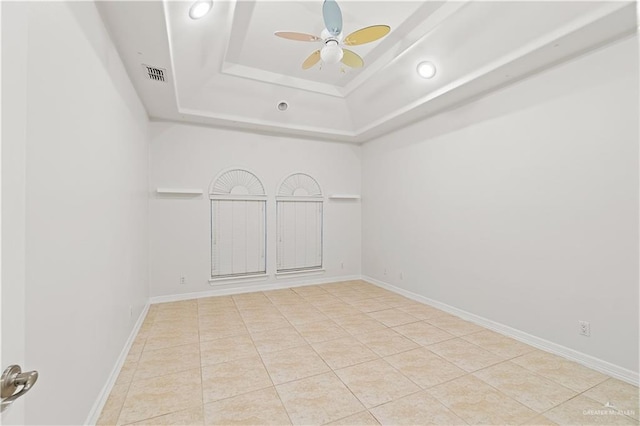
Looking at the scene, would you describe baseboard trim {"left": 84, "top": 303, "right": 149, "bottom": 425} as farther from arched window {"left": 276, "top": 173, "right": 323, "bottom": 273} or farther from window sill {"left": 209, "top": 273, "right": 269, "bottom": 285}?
arched window {"left": 276, "top": 173, "right": 323, "bottom": 273}

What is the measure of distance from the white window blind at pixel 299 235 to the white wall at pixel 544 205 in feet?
6.23

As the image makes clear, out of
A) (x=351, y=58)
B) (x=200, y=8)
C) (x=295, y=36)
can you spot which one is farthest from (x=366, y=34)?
(x=200, y=8)

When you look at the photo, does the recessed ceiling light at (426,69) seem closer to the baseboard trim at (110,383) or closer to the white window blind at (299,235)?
the white window blind at (299,235)

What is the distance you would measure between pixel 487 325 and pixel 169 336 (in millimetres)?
3673

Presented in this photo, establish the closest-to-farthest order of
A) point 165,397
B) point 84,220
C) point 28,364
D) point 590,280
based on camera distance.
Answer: point 28,364
point 84,220
point 165,397
point 590,280

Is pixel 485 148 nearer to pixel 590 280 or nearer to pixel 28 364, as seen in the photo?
pixel 590 280

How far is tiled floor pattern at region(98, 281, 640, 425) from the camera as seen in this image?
6.76ft

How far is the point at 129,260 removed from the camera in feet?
10.2

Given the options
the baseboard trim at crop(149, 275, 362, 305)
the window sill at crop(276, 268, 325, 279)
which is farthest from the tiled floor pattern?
the window sill at crop(276, 268, 325, 279)

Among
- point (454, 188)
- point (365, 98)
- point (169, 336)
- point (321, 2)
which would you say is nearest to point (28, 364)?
point (169, 336)

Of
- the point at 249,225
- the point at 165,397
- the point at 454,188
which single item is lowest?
the point at 165,397

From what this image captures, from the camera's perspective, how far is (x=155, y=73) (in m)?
3.08

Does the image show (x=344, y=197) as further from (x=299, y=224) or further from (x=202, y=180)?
(x=202, y=180)

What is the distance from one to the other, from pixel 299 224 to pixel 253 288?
139 centimetres
